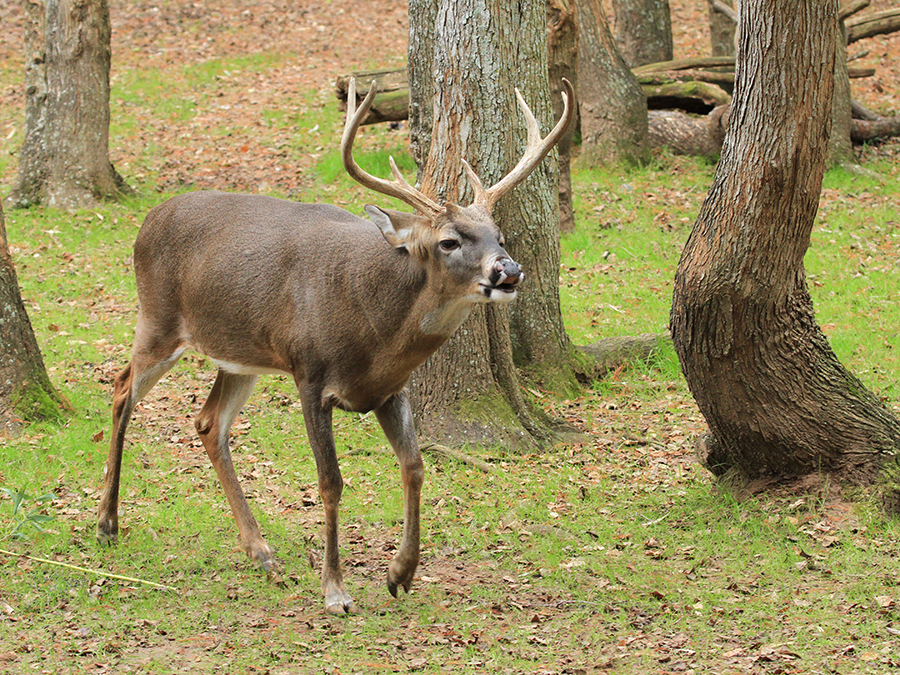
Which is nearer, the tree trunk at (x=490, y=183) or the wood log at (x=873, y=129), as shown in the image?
the tree trunk at (x=490, y=183)

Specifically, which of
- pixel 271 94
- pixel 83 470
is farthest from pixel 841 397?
pixel 271 94

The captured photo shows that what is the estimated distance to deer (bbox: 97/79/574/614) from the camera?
17.3ft

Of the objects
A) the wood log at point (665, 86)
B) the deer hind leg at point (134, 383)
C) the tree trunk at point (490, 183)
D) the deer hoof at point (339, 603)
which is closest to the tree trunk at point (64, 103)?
the wood log at point (665, 86)

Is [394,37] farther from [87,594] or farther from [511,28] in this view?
[87,594]

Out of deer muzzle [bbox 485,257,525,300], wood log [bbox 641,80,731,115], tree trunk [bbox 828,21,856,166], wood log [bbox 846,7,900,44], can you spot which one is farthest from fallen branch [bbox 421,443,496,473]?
wood log [bbox 846,7,900,44]

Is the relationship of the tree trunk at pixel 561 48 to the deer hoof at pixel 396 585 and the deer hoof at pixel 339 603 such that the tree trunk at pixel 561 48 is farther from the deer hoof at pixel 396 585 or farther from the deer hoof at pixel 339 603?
the deer hoof at pixel 339 603

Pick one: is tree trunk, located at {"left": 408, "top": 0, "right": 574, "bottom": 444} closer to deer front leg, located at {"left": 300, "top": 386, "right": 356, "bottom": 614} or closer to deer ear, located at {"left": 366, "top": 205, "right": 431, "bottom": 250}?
deer ear, located at {"left": 366, "top": 205, "right": 431, "bottom": 250}

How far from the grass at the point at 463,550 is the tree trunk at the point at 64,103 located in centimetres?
378

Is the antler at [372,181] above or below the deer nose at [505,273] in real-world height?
above

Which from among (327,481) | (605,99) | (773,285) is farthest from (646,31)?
(327,481)

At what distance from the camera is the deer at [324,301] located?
17.3 feet

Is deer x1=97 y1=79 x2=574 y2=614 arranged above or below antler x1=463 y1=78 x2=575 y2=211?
below

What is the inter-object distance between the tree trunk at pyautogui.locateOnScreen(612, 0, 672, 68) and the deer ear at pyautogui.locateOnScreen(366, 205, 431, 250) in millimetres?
13334

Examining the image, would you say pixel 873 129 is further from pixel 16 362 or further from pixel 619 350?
pixel 16 362
